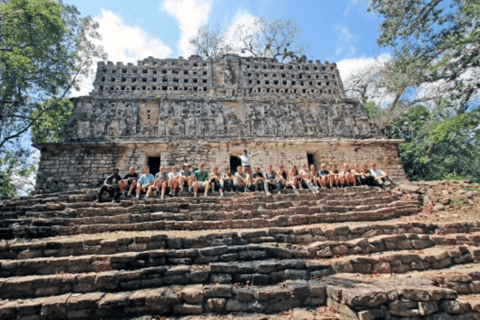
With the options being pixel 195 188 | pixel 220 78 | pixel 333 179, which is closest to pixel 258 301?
pixel 195 188

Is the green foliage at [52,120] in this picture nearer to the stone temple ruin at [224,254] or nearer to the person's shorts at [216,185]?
the stone temple ruin at [224,254]

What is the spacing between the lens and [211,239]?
17.7 feet

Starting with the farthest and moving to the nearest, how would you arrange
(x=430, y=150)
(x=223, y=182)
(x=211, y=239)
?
(x=430, y=150)
(x=223, y=182)
(x=211, y=239)

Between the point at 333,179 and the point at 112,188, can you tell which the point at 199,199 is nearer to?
the point at 112,188

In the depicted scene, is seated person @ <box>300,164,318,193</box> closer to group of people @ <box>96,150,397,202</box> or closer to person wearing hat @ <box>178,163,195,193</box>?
group of people @ <box>96,150,397,202</box>

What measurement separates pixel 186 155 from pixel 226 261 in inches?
355

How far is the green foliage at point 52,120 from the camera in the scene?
14.3 meters

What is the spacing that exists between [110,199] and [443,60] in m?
15.9

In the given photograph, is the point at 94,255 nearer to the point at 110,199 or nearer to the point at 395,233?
the point at 110,199

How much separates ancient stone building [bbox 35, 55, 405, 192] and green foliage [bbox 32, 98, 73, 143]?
3.54ft

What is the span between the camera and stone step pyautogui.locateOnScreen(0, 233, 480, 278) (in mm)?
4684

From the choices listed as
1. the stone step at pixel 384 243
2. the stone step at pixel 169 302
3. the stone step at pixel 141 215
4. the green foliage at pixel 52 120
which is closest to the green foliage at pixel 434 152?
the stone step at pixel 384 243

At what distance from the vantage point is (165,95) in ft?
51.7

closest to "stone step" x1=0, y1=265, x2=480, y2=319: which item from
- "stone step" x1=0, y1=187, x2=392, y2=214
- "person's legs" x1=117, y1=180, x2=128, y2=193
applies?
"stone step" x1=0, y1=187, x2=392, y2=214
